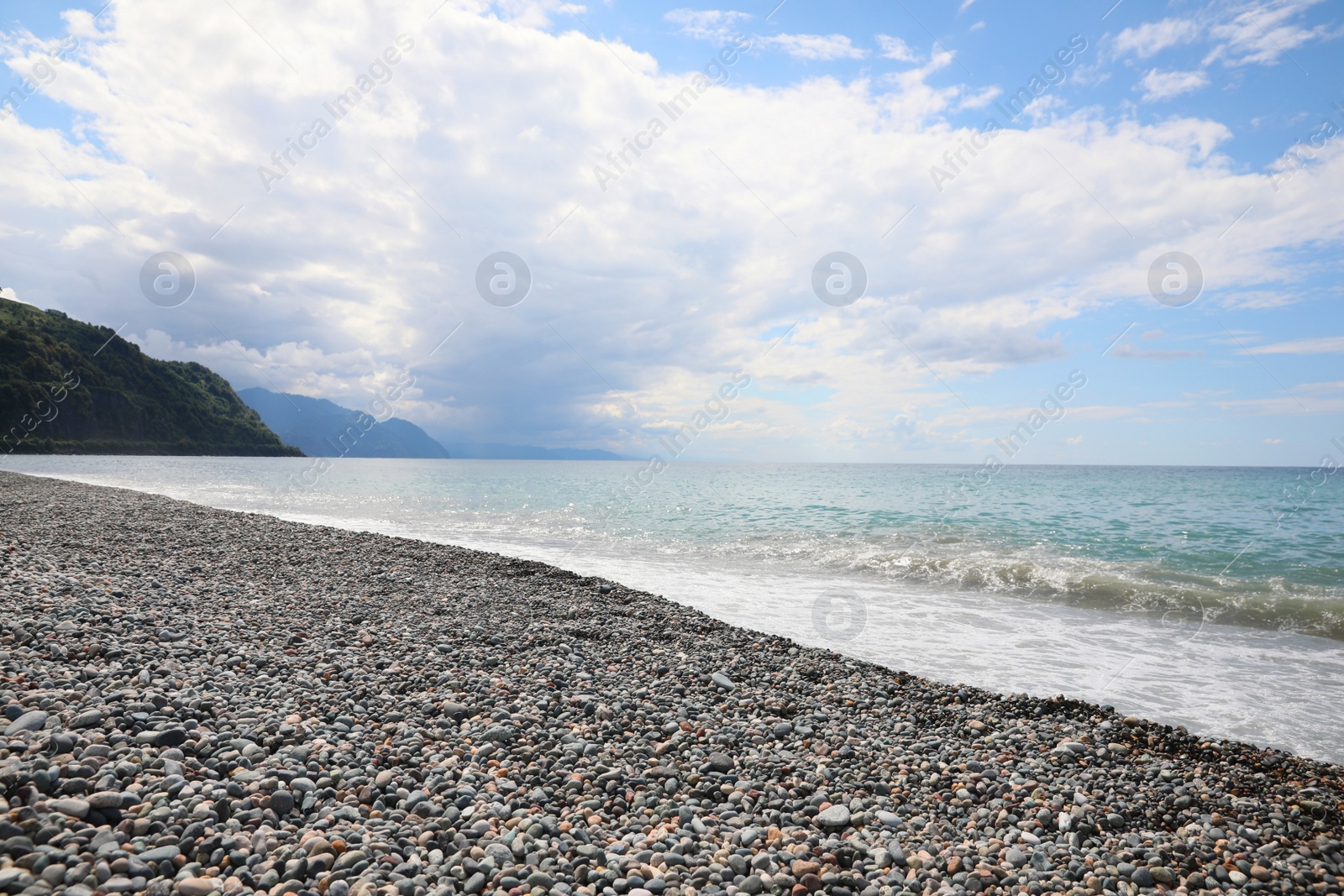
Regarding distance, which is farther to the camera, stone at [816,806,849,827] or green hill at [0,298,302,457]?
green hill at [0,298,302,457]

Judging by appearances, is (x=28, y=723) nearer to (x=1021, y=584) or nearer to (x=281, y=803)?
(x=281, y=803)

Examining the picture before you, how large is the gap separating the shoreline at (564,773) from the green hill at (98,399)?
129m

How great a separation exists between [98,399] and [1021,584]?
15309cm

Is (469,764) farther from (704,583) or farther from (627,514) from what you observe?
(627,514)

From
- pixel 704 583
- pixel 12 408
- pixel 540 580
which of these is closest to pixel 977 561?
pixel 704 583

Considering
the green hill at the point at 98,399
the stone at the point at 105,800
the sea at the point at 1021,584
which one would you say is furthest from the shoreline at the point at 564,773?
the green hill at the point at 98,399

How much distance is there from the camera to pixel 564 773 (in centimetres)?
497

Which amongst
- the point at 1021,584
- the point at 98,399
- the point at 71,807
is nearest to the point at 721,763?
the point at 71,807

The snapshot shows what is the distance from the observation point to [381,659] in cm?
725

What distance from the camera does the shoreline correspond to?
3.70 metres

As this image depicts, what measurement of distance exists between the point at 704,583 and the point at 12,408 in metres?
128

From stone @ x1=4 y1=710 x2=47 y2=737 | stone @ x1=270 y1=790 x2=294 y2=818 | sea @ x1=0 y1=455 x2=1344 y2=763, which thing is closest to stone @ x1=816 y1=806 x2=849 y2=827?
stone @ x1=270 y1=790 x2=294 y2=818

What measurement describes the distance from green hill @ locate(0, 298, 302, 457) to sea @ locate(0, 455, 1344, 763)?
9936 centimetres

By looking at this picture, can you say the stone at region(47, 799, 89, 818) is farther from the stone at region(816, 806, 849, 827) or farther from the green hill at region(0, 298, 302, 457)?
the green hill at region(0, 298, 302, 457)
